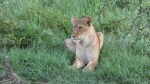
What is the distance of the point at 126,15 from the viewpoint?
729 centimetres

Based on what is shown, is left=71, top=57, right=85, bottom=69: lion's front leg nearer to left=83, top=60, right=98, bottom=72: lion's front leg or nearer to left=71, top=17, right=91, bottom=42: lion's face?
left=83, top=60, right=98, bottom=72: lion's front leg

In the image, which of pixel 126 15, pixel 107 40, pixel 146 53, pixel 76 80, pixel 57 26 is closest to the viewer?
pixel 76 80

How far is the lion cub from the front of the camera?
5531 mm

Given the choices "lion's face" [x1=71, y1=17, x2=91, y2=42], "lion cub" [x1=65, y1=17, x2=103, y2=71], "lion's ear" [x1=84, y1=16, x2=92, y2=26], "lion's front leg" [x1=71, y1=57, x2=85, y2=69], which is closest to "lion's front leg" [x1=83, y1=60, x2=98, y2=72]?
"lion cub" [x1=65, y1=17, x2=103, y2=71]

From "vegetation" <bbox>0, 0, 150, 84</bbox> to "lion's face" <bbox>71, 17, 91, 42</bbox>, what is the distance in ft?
1.14

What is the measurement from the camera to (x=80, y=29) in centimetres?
554

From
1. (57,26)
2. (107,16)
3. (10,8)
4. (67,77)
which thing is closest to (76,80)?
(67,77)

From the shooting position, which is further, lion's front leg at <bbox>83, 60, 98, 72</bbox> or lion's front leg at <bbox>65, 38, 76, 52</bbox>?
lion's front leg at <bbox>65, 38, 76, 52</bbox>

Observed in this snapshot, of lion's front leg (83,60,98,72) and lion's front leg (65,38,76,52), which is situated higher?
lion's front leg (65,38,76,52)

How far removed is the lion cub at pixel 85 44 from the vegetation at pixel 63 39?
15 cm

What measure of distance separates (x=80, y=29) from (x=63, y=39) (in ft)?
3.30

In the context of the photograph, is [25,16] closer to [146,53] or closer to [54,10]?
[54,10]

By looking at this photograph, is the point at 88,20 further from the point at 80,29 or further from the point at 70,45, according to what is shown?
the point at 70,45

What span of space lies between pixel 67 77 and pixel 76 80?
152 mm
